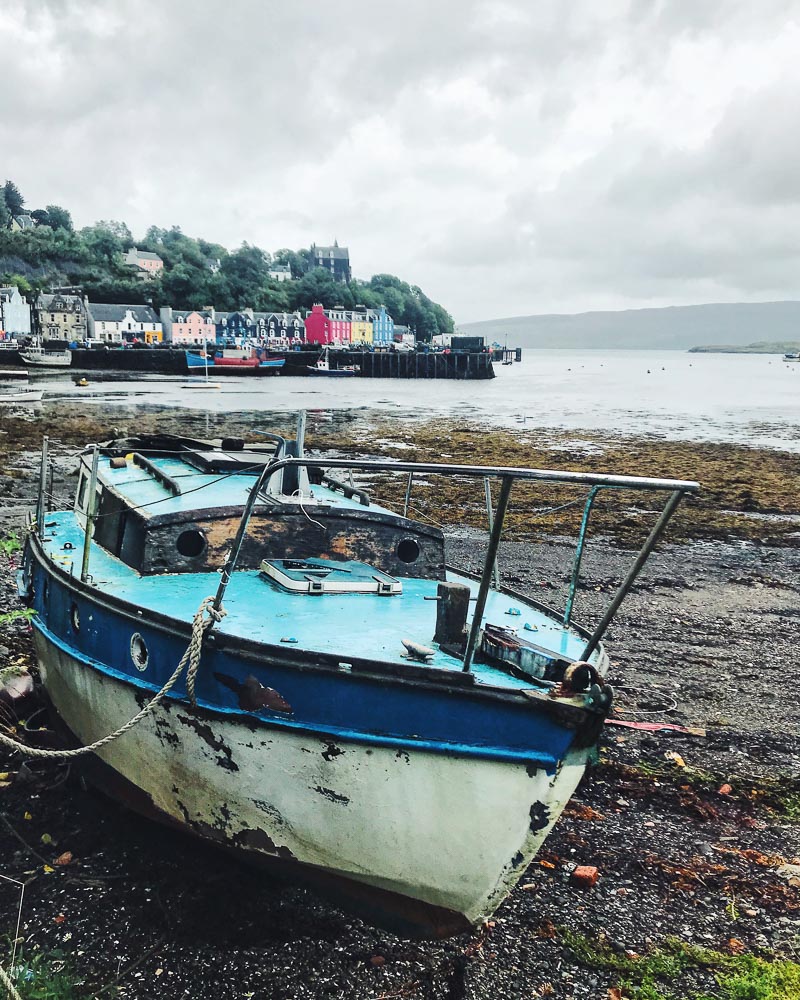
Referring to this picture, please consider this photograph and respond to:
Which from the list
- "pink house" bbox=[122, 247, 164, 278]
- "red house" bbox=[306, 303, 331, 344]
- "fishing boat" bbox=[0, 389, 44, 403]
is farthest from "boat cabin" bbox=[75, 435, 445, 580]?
"pink house" bbox=[122, 247, 164, 278]

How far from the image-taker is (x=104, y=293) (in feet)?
493

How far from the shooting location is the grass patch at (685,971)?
222 inches

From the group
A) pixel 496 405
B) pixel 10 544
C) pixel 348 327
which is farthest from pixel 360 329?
pixel 10 544

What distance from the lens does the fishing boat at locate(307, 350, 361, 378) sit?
359 ft

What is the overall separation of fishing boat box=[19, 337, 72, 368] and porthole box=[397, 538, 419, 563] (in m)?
99.2

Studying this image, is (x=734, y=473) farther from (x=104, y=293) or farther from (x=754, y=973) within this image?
Answer: (x=104, y=293)

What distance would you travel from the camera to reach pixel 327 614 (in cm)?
671

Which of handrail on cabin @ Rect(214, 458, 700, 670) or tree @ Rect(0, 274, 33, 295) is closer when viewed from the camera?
handrail on cabin @ Rect(214, 458, 700, 670)

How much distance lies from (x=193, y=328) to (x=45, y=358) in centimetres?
4856

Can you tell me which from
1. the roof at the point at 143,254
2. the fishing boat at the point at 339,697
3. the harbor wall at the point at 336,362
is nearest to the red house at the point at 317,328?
the harbor wall at the point at 336,362

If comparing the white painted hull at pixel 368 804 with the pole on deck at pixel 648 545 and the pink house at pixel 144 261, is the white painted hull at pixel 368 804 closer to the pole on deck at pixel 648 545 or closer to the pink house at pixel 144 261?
the pole on deck at pixel 648 545

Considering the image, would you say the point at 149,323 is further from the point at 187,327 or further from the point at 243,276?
the point at 243,276

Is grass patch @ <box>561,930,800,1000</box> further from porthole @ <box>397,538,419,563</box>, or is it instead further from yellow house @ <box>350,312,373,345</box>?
yellow house @ <box>350,312,373,345</box>

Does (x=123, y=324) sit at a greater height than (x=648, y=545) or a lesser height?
greater
